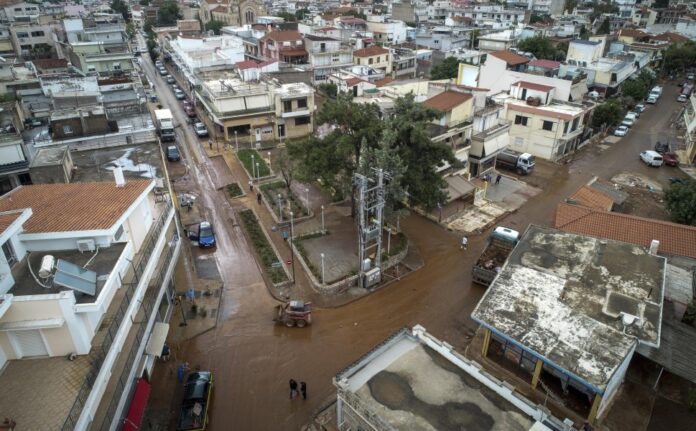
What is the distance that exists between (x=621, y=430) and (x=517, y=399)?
6.39m

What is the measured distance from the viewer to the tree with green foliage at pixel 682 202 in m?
29.5

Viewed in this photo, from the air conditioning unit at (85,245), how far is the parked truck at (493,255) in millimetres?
19580

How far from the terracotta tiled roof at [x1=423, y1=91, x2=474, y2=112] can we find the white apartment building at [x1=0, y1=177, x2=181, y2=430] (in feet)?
77.7

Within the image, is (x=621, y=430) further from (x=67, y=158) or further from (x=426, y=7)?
(x=426, y=7)

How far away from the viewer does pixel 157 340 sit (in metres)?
19.5

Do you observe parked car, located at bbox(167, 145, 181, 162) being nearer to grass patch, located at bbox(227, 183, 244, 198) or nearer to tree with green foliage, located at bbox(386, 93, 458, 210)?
grass patch, located at bbox(227, 183, 244, 198)

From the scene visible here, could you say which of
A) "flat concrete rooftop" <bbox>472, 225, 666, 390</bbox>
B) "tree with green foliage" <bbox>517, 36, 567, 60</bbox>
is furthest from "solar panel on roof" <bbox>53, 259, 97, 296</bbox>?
"tree with green foliage" <bbox>517, 36, 567, 60</bbox>

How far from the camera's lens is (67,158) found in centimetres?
2664

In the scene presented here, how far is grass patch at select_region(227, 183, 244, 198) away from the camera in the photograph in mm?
36003

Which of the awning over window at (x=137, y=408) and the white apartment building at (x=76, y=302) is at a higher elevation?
the white apartment building at (x=76, y=302)

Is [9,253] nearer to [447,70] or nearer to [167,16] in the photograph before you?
[447,70]

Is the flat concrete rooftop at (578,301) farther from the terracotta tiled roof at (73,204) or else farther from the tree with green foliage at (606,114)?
the tree with green foliage at (606,114)

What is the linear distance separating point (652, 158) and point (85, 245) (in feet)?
160

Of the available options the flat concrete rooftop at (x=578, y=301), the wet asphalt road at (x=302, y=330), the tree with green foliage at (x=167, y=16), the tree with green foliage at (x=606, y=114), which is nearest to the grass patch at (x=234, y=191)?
the wet asphalt road at (x=302, y=330)
